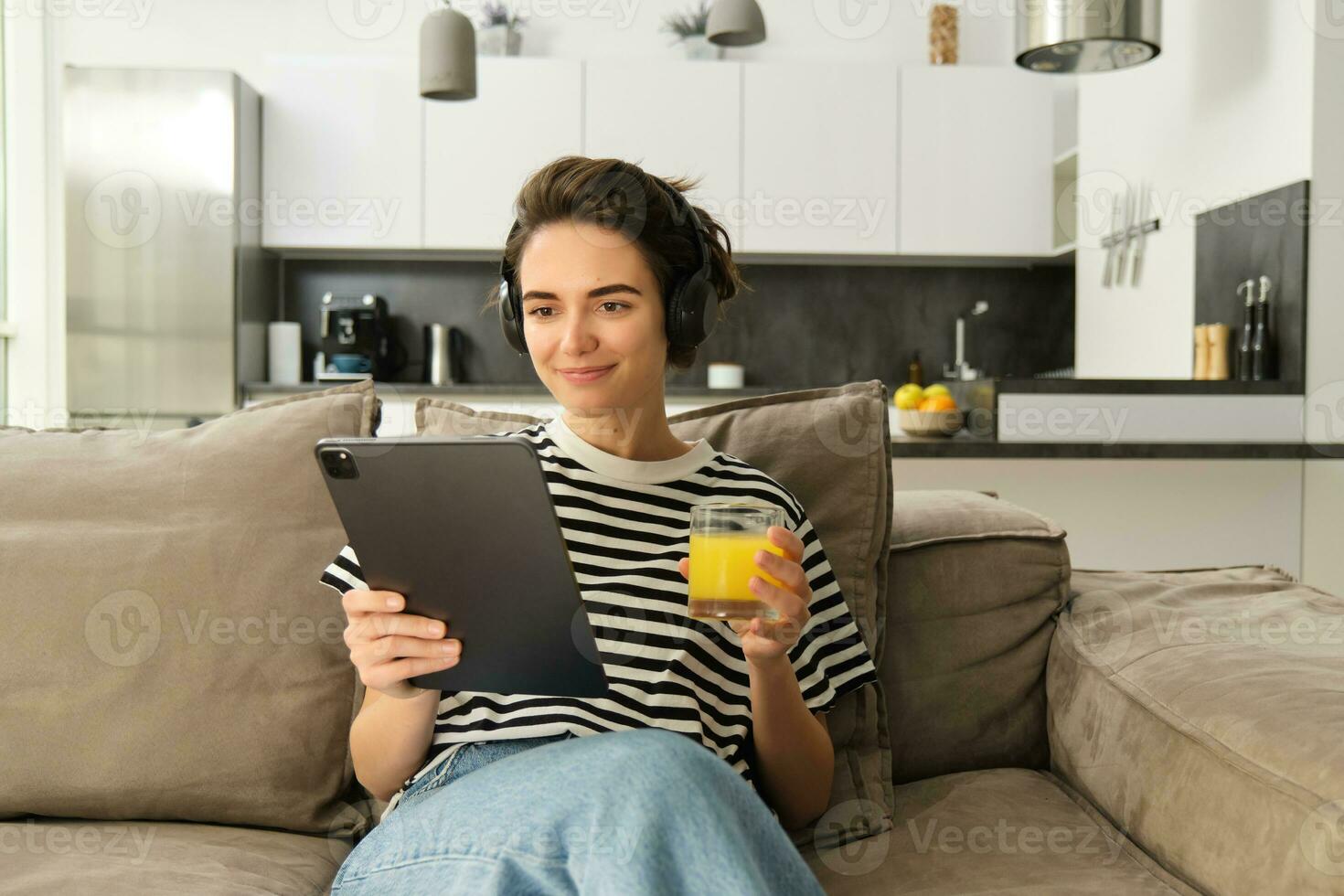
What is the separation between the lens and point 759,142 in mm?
4738

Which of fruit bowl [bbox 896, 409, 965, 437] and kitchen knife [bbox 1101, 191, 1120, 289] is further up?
kitchen knife [bbox 1101, 191, 1120, 289]

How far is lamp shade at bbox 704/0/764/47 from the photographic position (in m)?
3.57

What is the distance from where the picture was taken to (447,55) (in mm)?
3076

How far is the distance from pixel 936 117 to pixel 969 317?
0.93m
